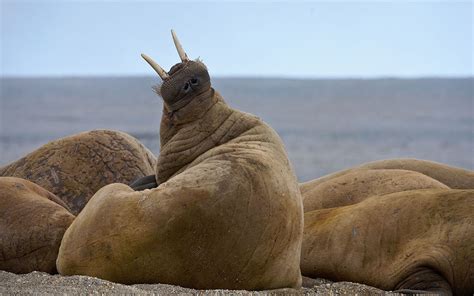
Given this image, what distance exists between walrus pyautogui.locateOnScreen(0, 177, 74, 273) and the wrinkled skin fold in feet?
1.19

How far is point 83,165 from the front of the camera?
31.0 feet

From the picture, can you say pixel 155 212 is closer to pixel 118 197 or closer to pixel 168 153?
pixel 118 197

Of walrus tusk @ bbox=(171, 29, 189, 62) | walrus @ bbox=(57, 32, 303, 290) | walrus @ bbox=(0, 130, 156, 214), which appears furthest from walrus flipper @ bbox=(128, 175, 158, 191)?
walrus @ bbox=(0, 130, 156, 214)

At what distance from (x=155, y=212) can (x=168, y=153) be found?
37.3 inches

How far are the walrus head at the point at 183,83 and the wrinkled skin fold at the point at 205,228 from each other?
0.47 meters

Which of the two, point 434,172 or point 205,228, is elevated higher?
point 205,228

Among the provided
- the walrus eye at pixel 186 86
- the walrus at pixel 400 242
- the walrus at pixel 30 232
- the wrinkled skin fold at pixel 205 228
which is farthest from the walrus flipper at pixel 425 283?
the walrus at pixel 30 232

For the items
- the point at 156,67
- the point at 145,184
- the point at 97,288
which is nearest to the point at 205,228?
the point at 97,288

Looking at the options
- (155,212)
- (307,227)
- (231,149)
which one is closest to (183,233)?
(155,212)

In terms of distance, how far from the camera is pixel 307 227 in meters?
8.78

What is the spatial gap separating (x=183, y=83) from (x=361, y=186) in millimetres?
1970

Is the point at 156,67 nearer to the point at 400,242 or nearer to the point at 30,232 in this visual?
the point at 30,232

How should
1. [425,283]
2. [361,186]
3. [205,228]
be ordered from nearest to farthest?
[205,228]
[425,283]
[361,186]

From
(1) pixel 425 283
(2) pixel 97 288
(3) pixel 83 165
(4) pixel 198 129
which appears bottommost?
(1) pixel 425 283
